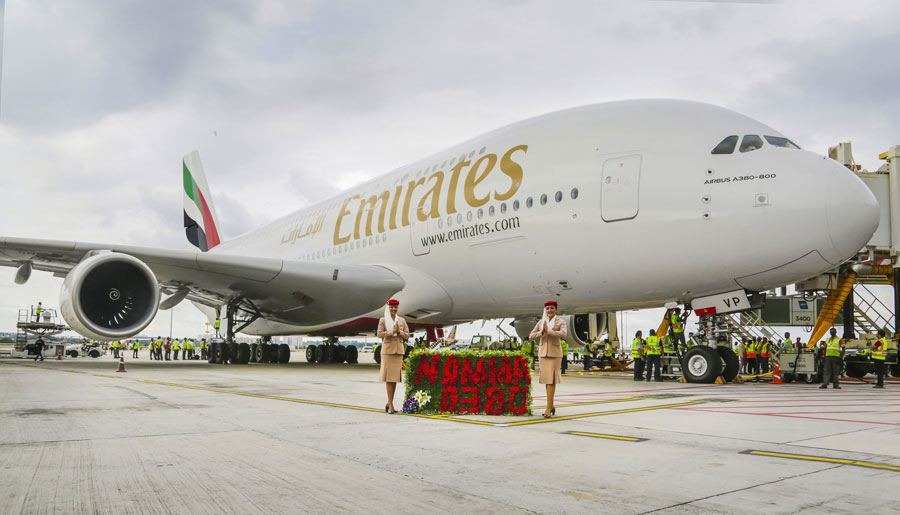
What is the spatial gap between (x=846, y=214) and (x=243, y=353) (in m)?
16.2

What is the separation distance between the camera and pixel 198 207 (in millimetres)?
27781

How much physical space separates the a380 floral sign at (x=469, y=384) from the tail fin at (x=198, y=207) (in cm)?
2320

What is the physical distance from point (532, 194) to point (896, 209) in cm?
1087

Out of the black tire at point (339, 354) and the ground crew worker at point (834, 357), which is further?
the black tire at point (339, 354)

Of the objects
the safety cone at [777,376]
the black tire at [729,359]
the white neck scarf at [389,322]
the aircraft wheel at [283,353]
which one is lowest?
the safety cone at [777,376]

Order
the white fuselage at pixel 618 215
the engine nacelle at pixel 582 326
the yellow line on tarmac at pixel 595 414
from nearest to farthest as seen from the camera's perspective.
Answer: the yellow line on tarmac at pixel 595 414
the white fuselage at pixel 618 215
the engine nacelle at pixel 582 326

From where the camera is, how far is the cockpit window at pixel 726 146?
9.44 m

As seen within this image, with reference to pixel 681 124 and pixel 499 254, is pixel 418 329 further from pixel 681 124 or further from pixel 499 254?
Answer: pixel 681 124

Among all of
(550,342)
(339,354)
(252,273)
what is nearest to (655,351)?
(550,342)

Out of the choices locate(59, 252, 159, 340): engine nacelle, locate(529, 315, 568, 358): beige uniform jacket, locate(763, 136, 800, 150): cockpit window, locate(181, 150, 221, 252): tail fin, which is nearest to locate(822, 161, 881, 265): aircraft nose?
locate(763, 136, 800, 150): cockpit window

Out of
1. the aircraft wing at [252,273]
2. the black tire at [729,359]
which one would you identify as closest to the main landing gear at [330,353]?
the aircraft wing at [252,273]

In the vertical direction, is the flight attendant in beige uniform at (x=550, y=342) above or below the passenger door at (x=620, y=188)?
below

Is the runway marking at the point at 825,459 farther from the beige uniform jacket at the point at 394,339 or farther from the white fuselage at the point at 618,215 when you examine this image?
the white fuselage at the point at 618,215

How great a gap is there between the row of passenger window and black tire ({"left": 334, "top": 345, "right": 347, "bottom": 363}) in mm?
16232
